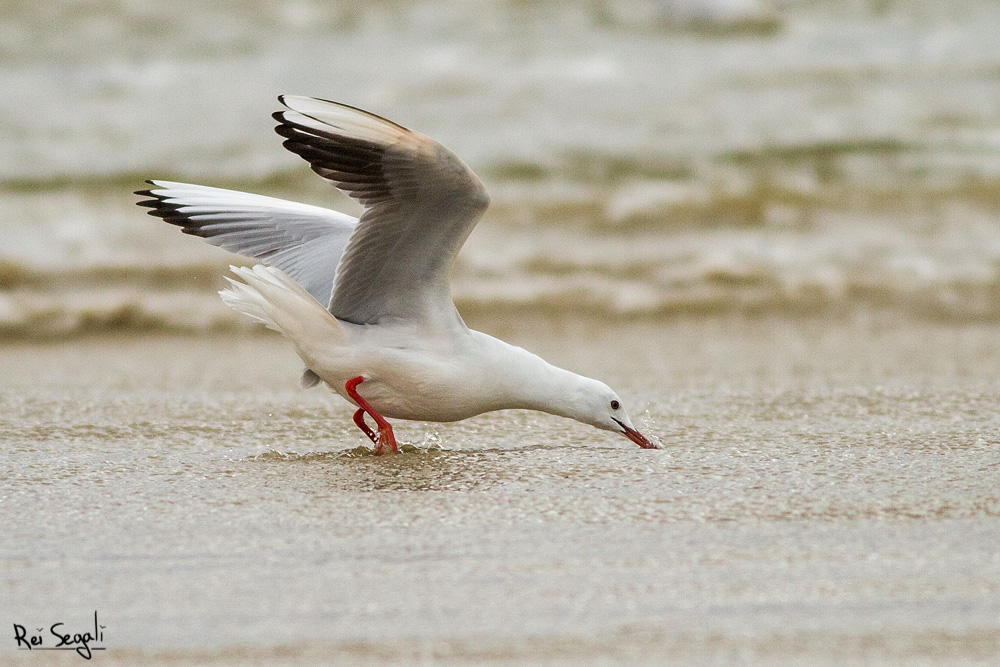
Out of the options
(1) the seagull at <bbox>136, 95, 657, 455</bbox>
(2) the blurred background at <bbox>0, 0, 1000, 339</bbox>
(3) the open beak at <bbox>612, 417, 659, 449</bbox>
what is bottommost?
(3) the open beak at <bbox>612, 417, 659, 449</bbox>

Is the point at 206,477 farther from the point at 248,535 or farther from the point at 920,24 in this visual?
the point at 920,24

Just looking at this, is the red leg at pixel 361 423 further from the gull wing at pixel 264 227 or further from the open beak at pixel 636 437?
the open beak at pixel 636 437

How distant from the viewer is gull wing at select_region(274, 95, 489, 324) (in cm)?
295

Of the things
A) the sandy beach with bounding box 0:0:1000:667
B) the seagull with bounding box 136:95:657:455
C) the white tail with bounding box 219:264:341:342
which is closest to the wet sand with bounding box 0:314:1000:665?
the sandy beach with bounding box 0:0:1000:667

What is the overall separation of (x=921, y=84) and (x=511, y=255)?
4.29m

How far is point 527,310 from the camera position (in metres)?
5.59

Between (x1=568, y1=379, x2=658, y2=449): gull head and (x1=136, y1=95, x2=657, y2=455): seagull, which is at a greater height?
(x1=136, y1=95, x2=657, y2=455): seagull

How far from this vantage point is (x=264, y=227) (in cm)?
391

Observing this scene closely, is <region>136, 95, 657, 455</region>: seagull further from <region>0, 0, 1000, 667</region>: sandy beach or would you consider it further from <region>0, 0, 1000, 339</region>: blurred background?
<region>0, 0, 1000, 339</region>: blurred background

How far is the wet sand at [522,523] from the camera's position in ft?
6.67

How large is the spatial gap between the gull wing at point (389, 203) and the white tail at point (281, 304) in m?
0.14

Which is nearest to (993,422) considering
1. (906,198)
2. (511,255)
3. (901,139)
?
(511,255)

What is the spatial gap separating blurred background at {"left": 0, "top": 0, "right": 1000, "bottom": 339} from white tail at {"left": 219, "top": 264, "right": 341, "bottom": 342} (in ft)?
7.25

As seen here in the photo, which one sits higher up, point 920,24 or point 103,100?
point 920,24
